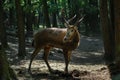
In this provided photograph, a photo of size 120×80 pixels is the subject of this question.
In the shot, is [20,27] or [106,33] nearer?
[106,33]

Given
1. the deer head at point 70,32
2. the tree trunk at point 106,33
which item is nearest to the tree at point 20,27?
the tree trunk at point 106,33

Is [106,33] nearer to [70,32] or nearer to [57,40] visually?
[57,40]

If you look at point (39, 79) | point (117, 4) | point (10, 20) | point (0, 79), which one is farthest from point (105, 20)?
point (10, 20)

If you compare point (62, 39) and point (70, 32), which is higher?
point (70, 32)

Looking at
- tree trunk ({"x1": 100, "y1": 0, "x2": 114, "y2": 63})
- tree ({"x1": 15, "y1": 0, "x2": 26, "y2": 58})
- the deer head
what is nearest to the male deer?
the deer head

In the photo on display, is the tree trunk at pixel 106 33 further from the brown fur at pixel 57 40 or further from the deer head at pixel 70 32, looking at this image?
the deer head at pixel 70 32

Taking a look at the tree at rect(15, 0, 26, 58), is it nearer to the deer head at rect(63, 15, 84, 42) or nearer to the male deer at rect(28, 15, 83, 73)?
the male deer at rect(28, 15, 83, 73)

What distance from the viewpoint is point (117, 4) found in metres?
9.91

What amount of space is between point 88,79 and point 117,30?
1731 mm

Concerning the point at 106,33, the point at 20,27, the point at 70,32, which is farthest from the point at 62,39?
the point at 20,27

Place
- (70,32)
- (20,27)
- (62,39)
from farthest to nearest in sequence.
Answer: (20,27) < (62,39) < (70,32)

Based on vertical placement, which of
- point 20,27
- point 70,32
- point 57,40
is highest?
point 70,32

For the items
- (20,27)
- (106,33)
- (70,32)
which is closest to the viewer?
(70,32)

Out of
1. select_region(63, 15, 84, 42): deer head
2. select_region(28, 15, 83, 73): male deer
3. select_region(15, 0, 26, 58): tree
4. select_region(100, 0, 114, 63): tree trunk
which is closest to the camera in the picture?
select_region(63, 15, 84, 42): deer head
